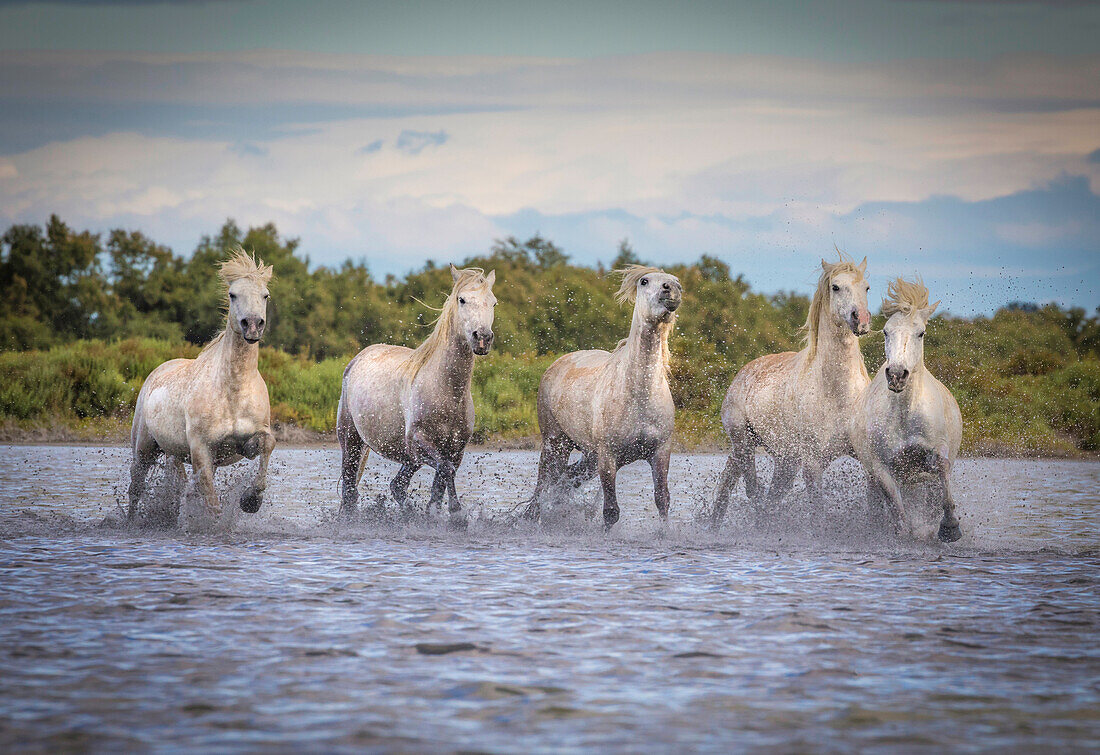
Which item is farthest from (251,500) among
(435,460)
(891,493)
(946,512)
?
(946,512)

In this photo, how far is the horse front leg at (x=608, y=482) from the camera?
10219 mm

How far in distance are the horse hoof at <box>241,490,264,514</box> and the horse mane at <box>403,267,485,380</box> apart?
71.3 inches

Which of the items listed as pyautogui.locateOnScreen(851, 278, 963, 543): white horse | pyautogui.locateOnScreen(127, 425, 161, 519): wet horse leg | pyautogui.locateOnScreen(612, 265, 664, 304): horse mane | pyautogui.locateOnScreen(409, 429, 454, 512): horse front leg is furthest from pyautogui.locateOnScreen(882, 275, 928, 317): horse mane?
pyautogui.locateOnScreen(127, 425, 161, 519): wet horse leg

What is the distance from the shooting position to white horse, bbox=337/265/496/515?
1034 centimetres

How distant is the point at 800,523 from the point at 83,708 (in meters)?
7.07

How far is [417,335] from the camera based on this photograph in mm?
35094

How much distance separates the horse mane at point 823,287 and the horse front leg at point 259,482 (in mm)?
4829

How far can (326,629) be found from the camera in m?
6.15

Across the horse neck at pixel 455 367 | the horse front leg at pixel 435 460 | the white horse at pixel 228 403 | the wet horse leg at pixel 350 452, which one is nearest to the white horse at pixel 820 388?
the horse front leg at pixel 435 460

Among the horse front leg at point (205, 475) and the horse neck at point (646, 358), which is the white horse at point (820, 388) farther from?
the horse front leg at point (205, 475)

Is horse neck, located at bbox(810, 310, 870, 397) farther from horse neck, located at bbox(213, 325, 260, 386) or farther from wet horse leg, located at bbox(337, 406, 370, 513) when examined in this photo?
horse neck, located at bbox(213, 325, 260, 386)

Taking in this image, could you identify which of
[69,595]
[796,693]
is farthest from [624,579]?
[69,595]

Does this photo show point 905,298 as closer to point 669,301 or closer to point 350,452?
point 669,301

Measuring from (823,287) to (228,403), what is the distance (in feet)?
17.4
